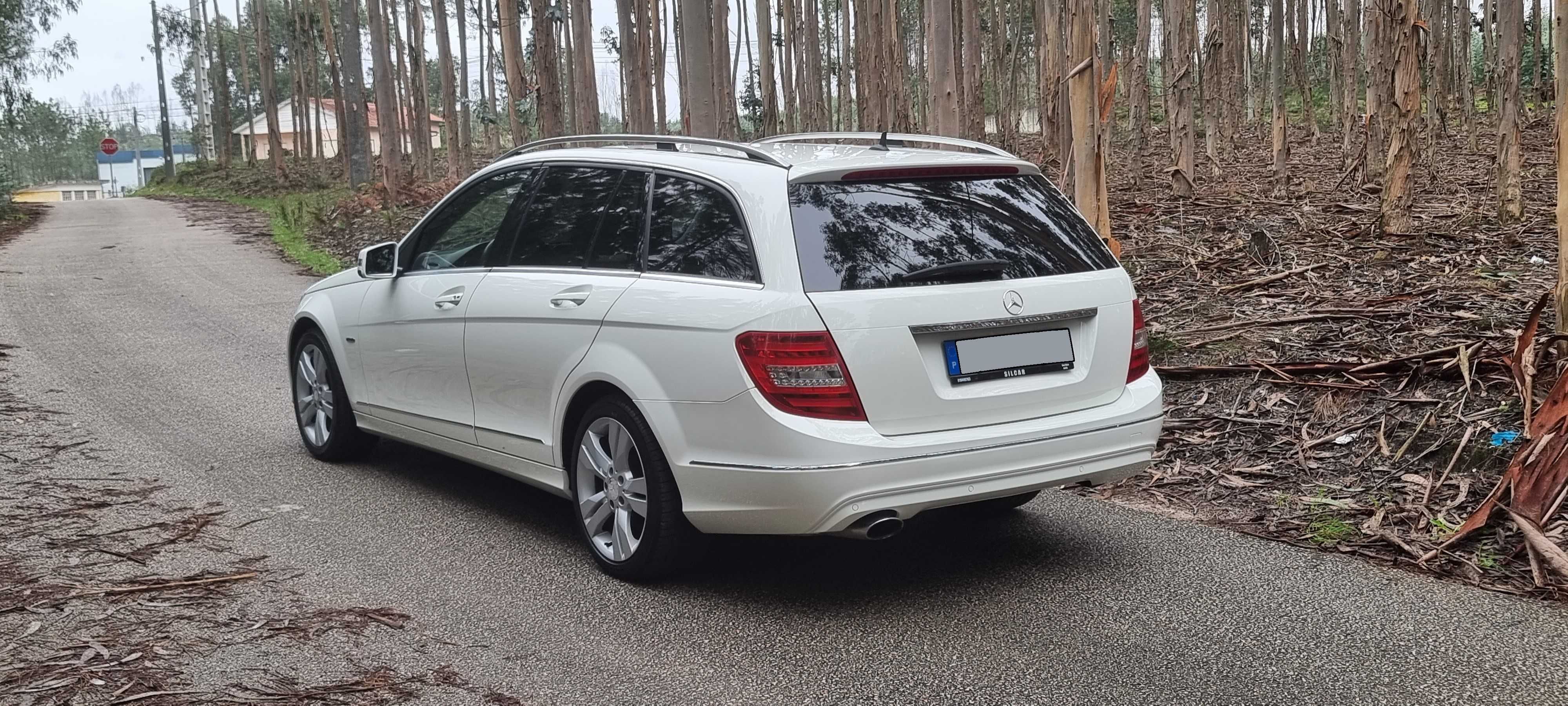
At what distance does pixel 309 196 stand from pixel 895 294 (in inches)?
1201

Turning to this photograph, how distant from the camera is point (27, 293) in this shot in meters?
14.6

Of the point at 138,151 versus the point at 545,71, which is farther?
the point at 138,151

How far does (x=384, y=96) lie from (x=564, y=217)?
22.4 meters

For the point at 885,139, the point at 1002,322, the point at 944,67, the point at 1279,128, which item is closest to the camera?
the point at 1002,322

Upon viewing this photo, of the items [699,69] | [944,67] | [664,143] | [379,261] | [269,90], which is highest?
[269,90]

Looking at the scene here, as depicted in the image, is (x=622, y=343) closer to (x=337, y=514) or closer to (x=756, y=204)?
(x=756, y=204)

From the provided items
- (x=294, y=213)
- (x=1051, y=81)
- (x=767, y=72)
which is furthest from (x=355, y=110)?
(x=1051, y=81)

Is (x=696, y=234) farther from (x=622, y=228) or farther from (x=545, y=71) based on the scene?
(x=545, y=71)

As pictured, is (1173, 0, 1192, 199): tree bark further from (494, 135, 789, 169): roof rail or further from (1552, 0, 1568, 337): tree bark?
(494, 135, 789, 169): roof rail

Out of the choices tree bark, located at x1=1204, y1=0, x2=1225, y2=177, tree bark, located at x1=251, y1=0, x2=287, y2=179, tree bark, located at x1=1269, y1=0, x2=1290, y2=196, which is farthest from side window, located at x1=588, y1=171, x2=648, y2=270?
tree bark, located at x1=251, y1=0, x2=287, y2=179

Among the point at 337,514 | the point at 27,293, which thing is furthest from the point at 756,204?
the point at 27,293

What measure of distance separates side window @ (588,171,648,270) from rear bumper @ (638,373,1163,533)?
0.69m

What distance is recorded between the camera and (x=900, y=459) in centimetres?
402

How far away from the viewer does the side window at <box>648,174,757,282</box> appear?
14.2 feet
